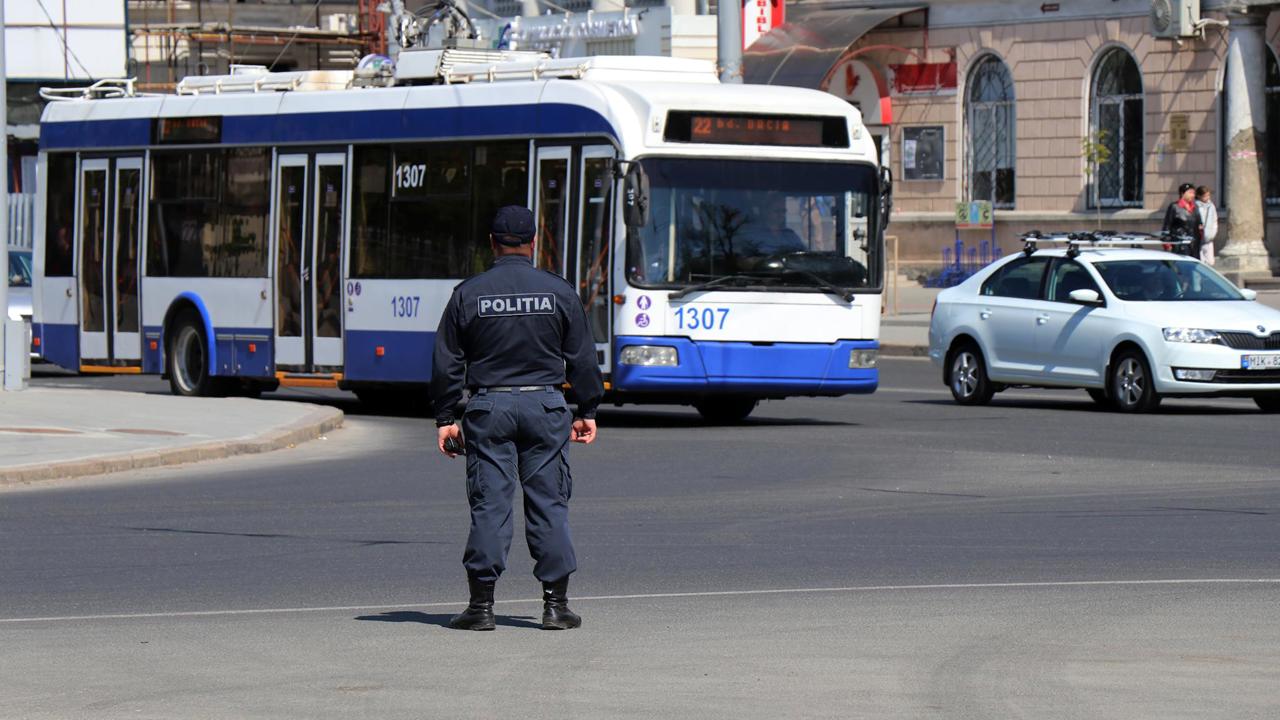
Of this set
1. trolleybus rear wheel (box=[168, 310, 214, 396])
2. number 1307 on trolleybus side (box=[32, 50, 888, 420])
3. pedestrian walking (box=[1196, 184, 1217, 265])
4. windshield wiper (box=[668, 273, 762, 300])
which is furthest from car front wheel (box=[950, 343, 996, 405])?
pedestrian walking (box=[1196, 184, 1217, 265])

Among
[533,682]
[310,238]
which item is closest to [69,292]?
[310,238]

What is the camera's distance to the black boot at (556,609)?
917 centimetres

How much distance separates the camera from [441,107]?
21969mm

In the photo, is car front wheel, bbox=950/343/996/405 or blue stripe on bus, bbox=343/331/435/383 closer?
blue stripe on bus, bbox=343/331/435/383

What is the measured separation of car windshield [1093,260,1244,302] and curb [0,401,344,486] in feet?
23.3

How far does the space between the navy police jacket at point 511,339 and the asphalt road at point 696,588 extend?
0.93m

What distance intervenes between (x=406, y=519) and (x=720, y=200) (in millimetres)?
7230

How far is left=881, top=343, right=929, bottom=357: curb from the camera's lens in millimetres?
33625

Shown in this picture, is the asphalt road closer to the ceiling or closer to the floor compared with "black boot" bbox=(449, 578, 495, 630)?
closer to the floor

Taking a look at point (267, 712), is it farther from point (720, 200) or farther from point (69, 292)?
point (69, 292)

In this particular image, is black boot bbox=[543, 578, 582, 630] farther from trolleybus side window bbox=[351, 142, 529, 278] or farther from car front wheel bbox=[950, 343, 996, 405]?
car front wheel bbox=[950, 343, 996, 405]

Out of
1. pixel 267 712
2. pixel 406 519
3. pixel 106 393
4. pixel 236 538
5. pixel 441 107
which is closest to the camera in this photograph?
pixel 267 712

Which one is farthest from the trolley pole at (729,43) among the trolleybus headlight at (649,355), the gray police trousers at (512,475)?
the gray police trousers at (512,475)

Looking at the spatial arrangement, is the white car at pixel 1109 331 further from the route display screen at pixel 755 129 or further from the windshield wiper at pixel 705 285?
the windshield wiper at pixel 705 285
